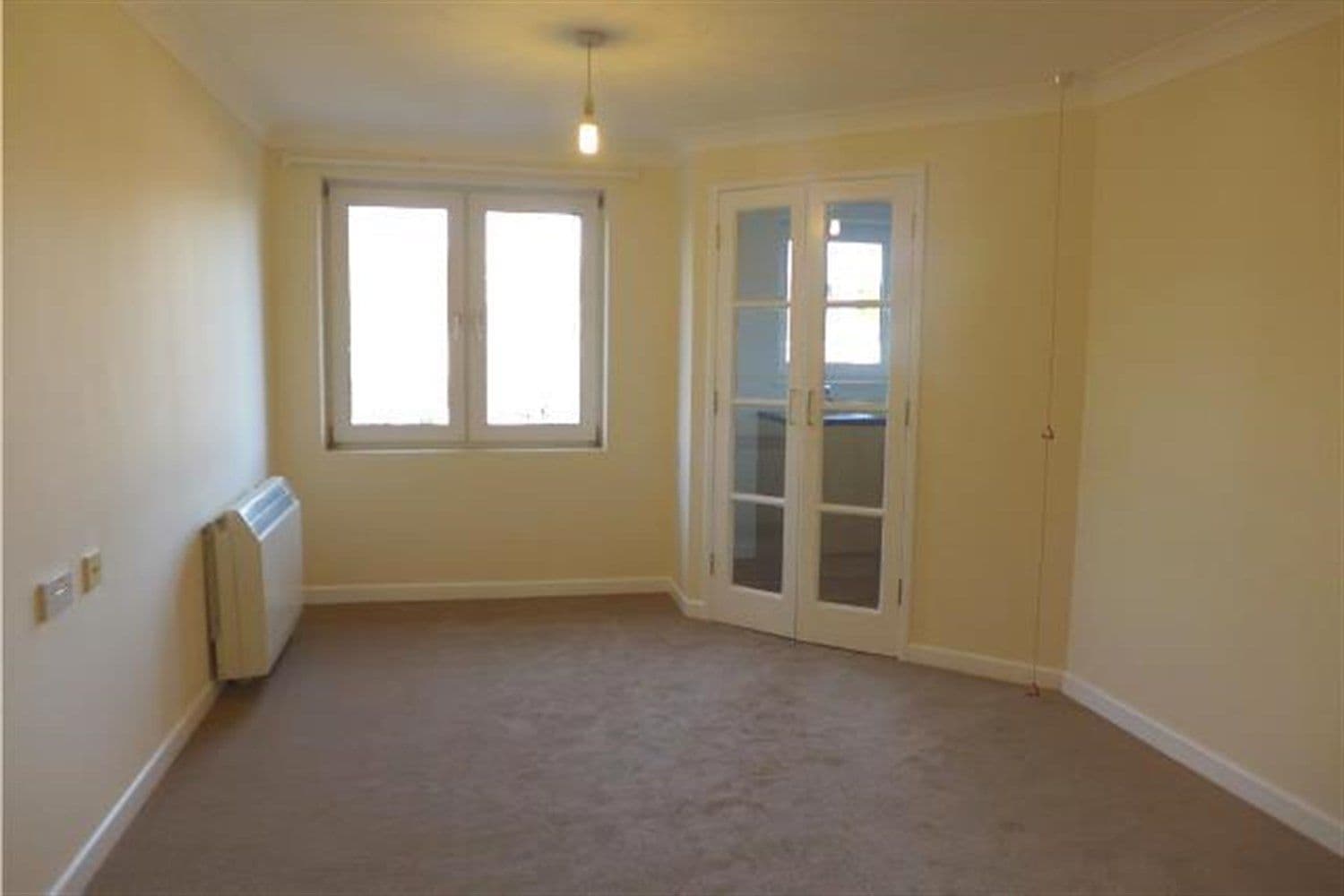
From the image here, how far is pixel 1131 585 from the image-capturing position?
12.2ft

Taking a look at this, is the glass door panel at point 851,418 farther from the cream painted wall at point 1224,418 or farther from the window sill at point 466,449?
the window sill at point 466,449

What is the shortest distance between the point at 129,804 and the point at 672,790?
5.17 feet

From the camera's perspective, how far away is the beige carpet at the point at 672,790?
Answer: 8.87ft

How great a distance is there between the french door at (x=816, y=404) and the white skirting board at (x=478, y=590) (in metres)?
0.78

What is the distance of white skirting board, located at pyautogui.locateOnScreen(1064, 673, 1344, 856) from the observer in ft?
9.55

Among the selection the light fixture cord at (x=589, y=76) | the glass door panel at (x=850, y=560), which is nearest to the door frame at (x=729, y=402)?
the glass door panel at (x=850, y=560)

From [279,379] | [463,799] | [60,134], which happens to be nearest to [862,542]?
[463,799]

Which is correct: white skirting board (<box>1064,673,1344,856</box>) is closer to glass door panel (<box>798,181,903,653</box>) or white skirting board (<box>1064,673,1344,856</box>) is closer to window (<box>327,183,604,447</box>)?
glass door panel (<box>798,181,903,653</box>)

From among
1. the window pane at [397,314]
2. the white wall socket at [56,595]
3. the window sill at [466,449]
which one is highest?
the window pane at [397,314]

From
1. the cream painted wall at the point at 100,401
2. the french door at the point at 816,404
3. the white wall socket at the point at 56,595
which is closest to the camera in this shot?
the cream painted wall at the point at 100,401

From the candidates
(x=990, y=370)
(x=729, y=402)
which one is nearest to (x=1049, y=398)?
(x=990, y=370)

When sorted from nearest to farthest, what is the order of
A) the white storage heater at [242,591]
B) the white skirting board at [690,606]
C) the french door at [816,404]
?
the white storage heater at [242,591] → the french door at [816,404] → the white skirting board at [690,606]

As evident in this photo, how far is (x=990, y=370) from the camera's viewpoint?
4180 mm

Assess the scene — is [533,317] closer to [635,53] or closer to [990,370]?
[635,53]
